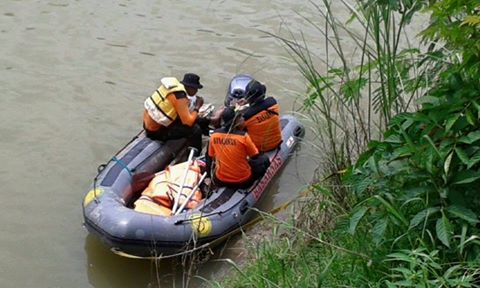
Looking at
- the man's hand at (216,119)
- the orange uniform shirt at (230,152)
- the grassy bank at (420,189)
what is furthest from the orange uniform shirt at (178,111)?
A: the grassy bank at (420,189)

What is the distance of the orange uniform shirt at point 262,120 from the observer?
21.6ft

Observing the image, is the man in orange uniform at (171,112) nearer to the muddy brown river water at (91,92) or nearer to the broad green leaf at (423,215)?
the muddy brown river water at (91,92)

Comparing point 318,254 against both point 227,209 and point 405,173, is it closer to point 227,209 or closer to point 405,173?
point 405,173

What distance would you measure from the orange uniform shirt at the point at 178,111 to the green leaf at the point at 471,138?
14.5 feet

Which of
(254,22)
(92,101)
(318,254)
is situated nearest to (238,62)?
(254,22)

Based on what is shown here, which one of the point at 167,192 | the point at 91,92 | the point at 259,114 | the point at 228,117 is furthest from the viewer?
the point at 91,92

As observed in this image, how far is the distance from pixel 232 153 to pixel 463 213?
3520mm

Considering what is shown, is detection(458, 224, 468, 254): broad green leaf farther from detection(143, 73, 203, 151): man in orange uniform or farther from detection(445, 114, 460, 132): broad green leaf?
detection(143, 73, 203, 151): man in orange uniform

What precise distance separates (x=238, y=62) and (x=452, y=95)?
654 centimetres

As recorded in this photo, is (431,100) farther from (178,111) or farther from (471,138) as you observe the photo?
(178,111)

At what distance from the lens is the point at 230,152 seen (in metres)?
6.00

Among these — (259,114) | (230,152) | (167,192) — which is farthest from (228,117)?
(167,192)

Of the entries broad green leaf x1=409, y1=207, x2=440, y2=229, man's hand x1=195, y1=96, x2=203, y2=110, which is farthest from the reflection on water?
broad green leaf x1=409, y1=207, x2=440, y2=229

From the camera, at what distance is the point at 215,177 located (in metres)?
6.14
